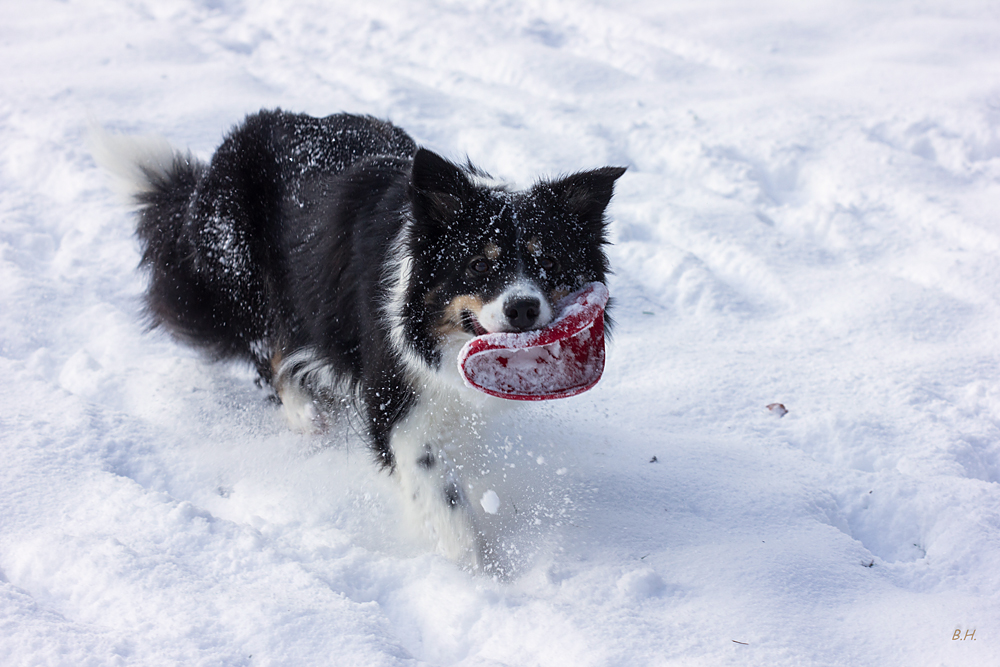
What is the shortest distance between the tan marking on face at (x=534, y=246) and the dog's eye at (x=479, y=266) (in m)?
0.17

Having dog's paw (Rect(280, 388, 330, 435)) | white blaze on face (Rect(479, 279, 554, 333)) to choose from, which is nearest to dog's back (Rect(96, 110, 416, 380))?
dog's paw (Rect(280, 388, 330, 435))

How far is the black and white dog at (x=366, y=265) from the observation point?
9.16 ft

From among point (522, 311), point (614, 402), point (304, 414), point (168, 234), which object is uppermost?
point (522, 311)

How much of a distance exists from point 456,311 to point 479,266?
7.6 inches

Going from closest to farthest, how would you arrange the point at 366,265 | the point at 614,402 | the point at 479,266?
the point at 479,266, the point at 366,265, the point at 614,402

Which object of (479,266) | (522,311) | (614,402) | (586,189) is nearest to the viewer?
(522,311)

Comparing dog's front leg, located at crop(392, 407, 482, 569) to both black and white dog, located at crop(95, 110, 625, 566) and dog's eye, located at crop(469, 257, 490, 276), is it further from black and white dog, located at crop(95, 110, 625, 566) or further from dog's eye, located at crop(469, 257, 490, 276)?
dog's eye, located at crop(469, 257, 490, 276)

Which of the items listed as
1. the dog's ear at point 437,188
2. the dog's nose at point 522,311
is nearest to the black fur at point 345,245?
the dog's ear at point 437,188

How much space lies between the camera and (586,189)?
2.98m

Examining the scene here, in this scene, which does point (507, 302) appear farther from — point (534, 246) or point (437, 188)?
point (437, 188)

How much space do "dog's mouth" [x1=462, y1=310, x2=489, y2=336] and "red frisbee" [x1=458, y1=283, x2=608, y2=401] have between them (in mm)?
136

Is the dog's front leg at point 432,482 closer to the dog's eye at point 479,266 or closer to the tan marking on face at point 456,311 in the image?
the tan marking on face at point 456,311

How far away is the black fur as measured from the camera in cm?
281

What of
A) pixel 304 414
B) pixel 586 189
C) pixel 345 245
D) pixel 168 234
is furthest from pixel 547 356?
pixel 168 234
